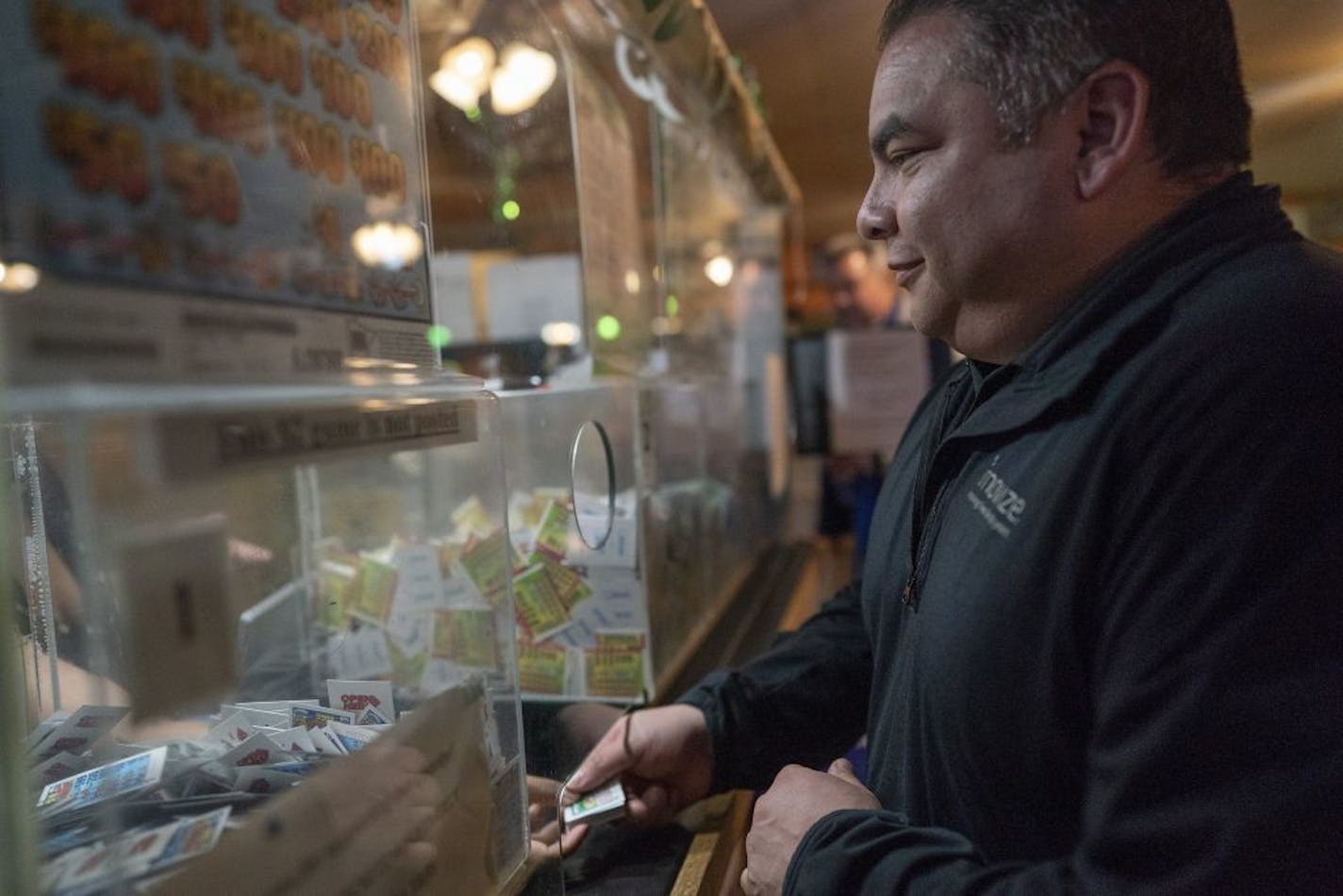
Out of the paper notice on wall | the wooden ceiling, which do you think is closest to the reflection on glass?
the wooden ceiling

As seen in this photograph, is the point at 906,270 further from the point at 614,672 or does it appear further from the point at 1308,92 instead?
the point at 1308,92

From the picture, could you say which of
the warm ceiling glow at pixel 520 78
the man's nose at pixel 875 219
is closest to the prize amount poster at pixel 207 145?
the man's nose at pixel 875 219

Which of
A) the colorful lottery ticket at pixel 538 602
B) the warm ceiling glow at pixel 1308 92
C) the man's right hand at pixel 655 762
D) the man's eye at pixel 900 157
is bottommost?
the man's right hand at pixel 655 762

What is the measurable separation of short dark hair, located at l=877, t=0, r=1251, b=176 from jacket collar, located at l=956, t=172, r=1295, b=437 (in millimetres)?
56

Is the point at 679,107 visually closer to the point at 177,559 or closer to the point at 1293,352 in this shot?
the point at 1293,352

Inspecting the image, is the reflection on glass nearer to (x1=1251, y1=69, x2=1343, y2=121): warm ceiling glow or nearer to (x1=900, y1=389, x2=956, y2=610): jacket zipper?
(x1=900, y1=389, x2=956, y2=610): jacket zipper

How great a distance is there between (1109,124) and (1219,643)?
45 cm

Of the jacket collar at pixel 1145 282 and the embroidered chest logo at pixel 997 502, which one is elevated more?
the jacket collar at pixel 1145 282

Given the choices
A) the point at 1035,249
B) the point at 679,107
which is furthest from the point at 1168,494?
the point at 679,107

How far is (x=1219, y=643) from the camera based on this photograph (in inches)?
24.4

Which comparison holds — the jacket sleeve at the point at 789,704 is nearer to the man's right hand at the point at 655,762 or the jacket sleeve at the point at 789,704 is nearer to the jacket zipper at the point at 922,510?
the man's right hand at the point at 655,762

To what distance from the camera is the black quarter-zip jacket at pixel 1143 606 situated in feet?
2.01

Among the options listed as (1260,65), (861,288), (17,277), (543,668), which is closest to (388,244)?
(17,277)

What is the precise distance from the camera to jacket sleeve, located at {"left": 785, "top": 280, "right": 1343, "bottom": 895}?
2.00 ft
